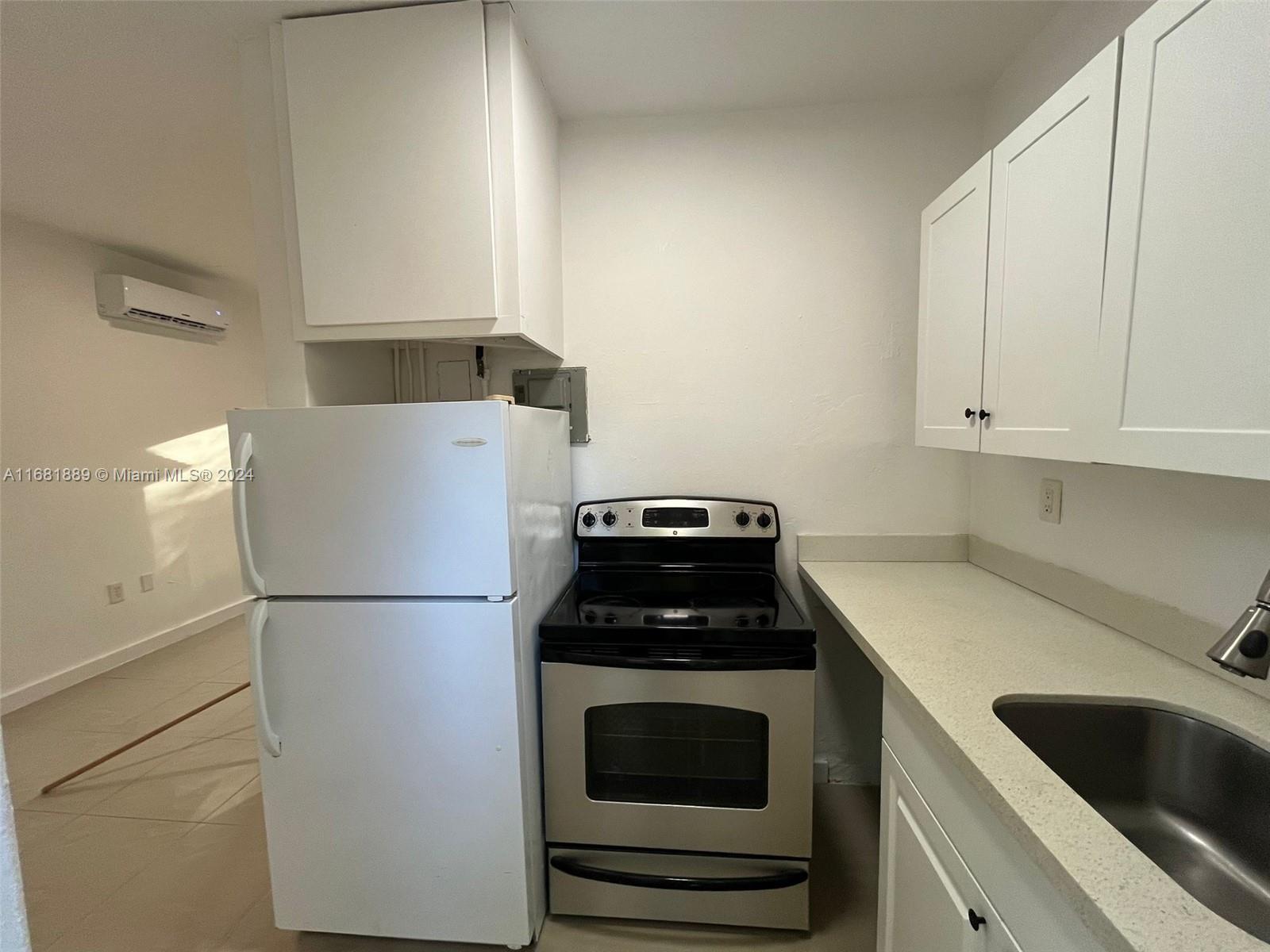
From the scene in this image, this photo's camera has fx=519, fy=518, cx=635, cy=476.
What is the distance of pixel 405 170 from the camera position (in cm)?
135

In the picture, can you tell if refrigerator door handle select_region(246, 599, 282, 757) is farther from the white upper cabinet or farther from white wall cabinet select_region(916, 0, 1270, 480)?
white wall cabinet select_region(916, 0, 1270, 480)

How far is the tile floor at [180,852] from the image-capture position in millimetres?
1451

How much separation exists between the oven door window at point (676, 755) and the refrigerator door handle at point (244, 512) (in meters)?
0.92

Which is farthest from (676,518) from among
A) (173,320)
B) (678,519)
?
(173,320)

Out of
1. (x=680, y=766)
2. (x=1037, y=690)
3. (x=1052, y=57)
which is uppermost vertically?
(x=1052, y=57)

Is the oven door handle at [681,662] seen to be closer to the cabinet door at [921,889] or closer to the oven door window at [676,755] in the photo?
the oven door window at [676,755]

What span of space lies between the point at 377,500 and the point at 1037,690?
1.46m

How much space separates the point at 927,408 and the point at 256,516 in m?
1.90

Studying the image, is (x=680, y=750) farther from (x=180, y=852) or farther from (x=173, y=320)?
(x=173, y=320)

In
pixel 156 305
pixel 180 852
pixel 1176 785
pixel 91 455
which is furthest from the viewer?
pixel 156 305

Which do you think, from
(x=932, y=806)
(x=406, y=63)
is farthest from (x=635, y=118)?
(x=932, y=806)

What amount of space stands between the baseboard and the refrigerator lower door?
106 cm

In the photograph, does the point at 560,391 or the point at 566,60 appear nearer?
the point at 566,60

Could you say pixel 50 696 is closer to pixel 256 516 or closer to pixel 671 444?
pixel 256 516
